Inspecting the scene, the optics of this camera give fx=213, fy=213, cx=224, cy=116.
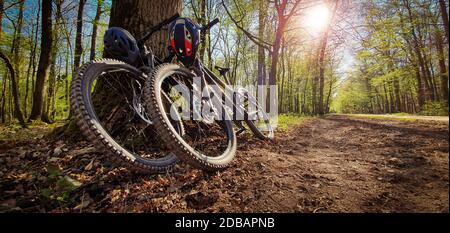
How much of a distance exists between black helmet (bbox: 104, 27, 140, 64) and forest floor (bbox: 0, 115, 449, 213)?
48.6 inches

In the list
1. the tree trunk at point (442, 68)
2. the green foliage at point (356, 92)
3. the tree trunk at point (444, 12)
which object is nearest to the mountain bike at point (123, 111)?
the tree trunk at point (442, 68)

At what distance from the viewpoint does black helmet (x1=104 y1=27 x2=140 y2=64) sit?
2523 millimetres

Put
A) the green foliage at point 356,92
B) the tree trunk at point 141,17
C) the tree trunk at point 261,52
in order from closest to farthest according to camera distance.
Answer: the tree trunk at point 141,17
the tree trunk at point 261,52
the green foliage at point 356,92

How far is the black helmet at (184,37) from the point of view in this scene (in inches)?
102

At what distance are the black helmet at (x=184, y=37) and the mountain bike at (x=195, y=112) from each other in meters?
0.20

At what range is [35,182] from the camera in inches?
79.5

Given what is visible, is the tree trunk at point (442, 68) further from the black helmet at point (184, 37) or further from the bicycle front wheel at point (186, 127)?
the black helmet at point (184, 37)

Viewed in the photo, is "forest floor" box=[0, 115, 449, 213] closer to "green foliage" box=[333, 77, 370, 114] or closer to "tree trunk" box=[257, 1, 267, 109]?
"tree trunk" box=[257, 1, 267, 109]

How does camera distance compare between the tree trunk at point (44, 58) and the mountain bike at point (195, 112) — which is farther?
the tree trunk at point (44, 58)

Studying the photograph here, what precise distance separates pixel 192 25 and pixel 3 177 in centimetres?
256

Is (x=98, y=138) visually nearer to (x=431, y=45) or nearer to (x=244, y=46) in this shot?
(x=431, y=45)

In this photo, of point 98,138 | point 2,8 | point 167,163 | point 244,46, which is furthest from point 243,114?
point 244,46

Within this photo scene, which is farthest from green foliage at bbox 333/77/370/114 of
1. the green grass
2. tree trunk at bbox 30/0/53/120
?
tree trunk at bbox 30/0/53/120

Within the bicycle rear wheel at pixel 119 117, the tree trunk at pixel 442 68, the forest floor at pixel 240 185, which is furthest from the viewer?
the bicycle rear wheel at pixel 119 117
